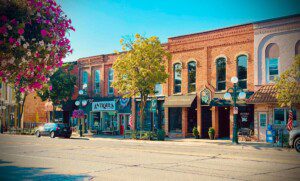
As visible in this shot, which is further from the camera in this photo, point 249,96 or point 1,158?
point 249,96

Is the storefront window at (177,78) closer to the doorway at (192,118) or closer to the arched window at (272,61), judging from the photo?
the doorway at (192,118)

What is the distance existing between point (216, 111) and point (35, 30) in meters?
21.3

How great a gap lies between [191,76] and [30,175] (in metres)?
20.5

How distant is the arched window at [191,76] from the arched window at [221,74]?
94.2 inches

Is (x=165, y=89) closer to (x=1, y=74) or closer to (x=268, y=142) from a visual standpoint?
(x=268, y=142)

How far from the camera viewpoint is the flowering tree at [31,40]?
21.3 ft

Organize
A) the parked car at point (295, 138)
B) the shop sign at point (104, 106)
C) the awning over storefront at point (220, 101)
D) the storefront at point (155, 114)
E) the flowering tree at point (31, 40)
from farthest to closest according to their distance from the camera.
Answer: the shop sign at point (104, 106) < the storefront at point (155, 114) < the awning over storefront at point (220, 101) < the parked car at point (295, 138) < the flowering tree at point (31, 40)

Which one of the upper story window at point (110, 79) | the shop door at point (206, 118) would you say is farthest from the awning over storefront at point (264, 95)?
the upper story window at point (110, 79)

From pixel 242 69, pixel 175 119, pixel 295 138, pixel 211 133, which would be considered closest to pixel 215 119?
pixel 211 133

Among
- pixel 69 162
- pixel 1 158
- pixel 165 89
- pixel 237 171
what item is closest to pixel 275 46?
pixel 165 89

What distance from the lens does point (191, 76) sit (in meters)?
28.7

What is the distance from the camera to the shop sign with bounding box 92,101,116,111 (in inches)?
1345

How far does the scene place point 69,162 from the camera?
41.4 feet

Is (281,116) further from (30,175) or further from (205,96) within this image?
(30,175)
